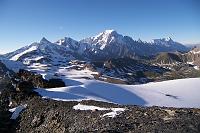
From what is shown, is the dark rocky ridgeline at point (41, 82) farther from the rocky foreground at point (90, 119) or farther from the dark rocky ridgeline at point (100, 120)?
the dark rocky ridgeline at point (100, 120)

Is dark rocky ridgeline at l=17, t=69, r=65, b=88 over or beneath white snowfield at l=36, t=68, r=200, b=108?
over

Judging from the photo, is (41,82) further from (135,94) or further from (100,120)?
(100,120)

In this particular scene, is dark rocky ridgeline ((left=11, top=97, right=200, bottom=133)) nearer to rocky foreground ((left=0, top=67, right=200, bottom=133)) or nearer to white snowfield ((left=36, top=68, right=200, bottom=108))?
rocky foreground ((left=0, top=67, right=200, bottom=133))

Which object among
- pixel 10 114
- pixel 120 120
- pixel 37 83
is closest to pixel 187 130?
pixel 120 120

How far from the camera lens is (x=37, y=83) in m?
56.6

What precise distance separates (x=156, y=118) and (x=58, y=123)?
899 centimetres

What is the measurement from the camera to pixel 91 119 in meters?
27.4

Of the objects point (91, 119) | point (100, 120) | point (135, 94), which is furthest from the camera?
point (135, 94)

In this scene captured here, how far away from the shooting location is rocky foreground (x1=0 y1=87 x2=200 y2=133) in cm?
2370

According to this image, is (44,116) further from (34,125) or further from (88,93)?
(88,93)

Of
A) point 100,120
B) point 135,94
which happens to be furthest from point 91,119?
point 135,94

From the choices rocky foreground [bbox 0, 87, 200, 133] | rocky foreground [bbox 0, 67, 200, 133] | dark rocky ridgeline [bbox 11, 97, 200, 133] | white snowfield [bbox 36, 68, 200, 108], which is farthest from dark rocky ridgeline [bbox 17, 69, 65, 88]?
dark rocky ridgeline [bbox 11, 97, 200, 133]

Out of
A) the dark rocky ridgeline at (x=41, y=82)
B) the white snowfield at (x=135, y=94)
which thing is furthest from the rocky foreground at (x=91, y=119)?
the dark rocky ridgeline at (x=41, y=82)

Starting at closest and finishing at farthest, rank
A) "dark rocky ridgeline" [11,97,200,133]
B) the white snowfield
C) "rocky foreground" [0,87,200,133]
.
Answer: "dark rocky ridgeline" [11,97,200,133] < "rocky foreground" [0,87,200,133] < the white snowfield
